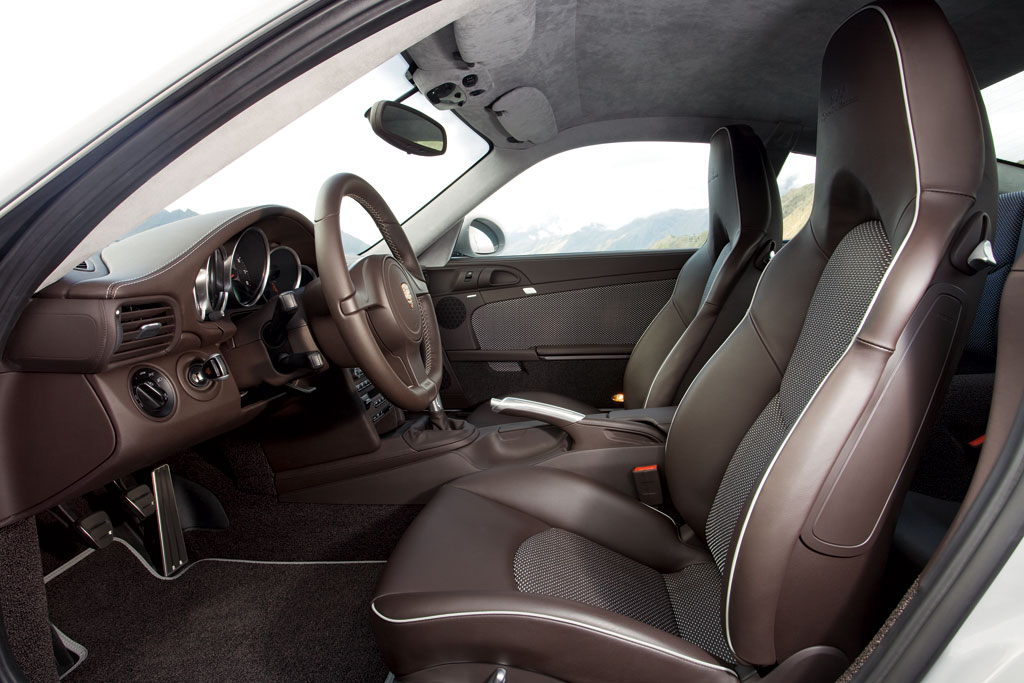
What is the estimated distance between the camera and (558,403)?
1.75 m

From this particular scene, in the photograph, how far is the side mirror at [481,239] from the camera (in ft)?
8.08

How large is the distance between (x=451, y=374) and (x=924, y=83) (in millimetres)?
1907

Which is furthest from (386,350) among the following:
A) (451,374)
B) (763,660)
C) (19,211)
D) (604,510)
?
(451,374)

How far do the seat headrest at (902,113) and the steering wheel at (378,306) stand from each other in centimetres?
82

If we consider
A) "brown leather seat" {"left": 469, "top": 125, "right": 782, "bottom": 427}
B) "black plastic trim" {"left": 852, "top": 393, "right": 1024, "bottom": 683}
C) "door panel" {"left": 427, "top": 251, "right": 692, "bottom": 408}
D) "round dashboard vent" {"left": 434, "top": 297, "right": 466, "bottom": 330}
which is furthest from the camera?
"round dashboard vent" {"left": 434, "top": 297, "right": 466, "bottom": 330}

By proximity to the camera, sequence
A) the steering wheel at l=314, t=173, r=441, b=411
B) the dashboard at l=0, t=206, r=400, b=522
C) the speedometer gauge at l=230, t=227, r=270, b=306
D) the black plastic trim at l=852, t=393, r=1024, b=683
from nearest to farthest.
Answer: the black plastic trim at l=852, t=393, r=1024, b=683 < the dashboard at l=0, t=206, r=400, b=522 < the steering wheel at l=314, t=173, r=441, b=411 < the speedometer gauge at l=230, t=227, r=270, b=306

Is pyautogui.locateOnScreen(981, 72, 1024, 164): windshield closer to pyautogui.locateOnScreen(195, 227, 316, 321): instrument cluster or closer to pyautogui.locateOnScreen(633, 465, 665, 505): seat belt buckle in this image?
pyautogui.locateOnScreen(633, 465, 665, 505): seat belt buckle

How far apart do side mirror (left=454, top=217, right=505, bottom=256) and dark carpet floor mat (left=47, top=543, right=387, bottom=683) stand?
142 centimetres

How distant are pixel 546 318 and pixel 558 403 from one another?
653 millimetres

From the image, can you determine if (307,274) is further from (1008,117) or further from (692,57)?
(1008,117)

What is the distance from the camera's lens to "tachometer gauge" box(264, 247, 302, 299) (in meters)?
1.33

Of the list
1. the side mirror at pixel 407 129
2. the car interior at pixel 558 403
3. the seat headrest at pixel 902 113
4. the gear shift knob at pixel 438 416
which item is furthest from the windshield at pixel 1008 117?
the gear shift knob at pixel 438 416

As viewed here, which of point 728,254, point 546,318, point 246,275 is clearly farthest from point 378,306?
point 546,318

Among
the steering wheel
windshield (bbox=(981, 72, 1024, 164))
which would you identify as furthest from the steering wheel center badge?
windshield (bbox=(981, 72, 1024, 164))
